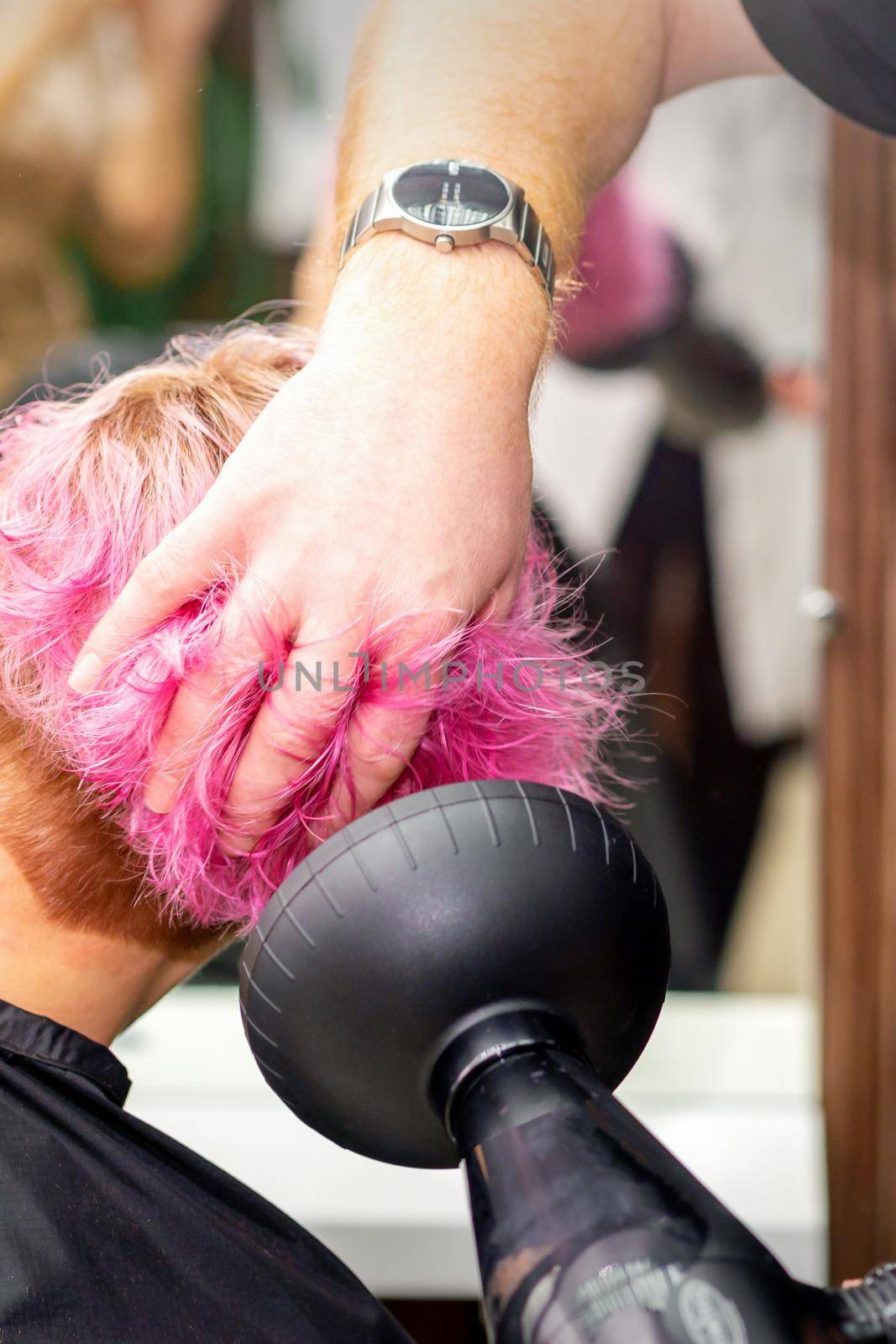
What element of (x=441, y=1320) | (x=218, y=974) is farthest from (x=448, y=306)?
(x=441, y=1320)

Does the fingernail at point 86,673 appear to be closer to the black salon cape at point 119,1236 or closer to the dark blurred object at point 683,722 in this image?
the black salon cape at point 119,1236

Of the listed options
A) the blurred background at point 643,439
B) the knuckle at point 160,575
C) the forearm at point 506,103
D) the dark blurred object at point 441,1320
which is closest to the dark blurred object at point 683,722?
the blurred background at point 643,439

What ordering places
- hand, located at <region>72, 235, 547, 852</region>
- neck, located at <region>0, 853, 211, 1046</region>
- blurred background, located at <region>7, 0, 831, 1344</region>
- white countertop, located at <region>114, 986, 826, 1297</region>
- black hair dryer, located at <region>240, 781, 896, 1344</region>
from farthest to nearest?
1. white countertop, located at <region>114, 986, 826, 1297</region>
2. blurred background, located at <region>7, 0, 831, 1344</region>
3. neck, located at <region>0, 853, 211, 1046</region>
4. hand, located at <region>72, 235, 547, 852</region>
5. black hair dryer, located at <region>240, 781, 896, 1344</region>

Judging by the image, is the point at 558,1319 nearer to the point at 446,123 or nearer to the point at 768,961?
the point at 446,123

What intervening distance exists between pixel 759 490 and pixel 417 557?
3.49 feet

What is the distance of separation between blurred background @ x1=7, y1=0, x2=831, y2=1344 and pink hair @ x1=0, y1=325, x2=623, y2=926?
1.88 feet

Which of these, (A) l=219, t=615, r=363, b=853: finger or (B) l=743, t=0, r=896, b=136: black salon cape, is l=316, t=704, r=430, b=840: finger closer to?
(A) l=219, t=615, r=363, b=853: finger

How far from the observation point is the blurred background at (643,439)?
1.25 m

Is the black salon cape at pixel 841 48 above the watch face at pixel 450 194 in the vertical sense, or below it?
above

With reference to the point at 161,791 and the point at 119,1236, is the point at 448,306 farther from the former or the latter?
the point at 119,1236

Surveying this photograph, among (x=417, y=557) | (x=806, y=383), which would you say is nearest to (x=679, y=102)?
(x=806, y=383)

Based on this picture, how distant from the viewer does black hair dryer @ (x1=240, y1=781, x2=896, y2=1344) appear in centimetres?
33

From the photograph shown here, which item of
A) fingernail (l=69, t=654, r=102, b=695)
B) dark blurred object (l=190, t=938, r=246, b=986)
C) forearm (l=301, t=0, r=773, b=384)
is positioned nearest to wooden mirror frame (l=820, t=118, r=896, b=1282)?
forearm (l=301, t=0, r=773, b=384)

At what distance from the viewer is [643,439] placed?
1.45 m
